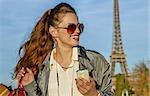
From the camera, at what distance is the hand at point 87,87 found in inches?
79.5

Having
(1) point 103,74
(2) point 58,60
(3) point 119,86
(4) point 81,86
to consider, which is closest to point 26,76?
(2) point 58,60

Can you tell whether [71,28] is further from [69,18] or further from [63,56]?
[63,56]

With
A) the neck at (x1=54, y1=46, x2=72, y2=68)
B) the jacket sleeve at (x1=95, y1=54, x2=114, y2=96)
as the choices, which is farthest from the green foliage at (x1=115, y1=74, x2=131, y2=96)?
the neck at (x1=54, y1=46, x2=72, y2=68)

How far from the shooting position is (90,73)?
2080mm

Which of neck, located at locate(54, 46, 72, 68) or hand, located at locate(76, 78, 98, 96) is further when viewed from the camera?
neck, located at locate(54, 46, 72, 68)

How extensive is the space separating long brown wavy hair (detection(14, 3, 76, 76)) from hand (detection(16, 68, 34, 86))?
0.03 metres

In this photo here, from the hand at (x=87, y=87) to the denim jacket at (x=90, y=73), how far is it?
4 centimetres

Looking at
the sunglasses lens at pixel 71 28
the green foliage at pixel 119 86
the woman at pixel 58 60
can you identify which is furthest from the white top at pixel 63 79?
the green foliage at pixel 119 86

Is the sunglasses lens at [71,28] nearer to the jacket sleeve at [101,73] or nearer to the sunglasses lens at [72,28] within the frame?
the sunglasses lens at [72,28]

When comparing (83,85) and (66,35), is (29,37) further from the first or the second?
(83,85)

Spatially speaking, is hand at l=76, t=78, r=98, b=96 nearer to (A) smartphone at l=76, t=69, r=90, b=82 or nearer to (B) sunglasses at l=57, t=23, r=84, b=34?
(A) smartphone at l=76, t=69, r=90, b=82

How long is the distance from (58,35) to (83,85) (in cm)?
35

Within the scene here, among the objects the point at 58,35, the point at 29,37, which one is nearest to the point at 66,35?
the point at 58,35

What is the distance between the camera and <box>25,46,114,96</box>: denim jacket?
2.08 meters
